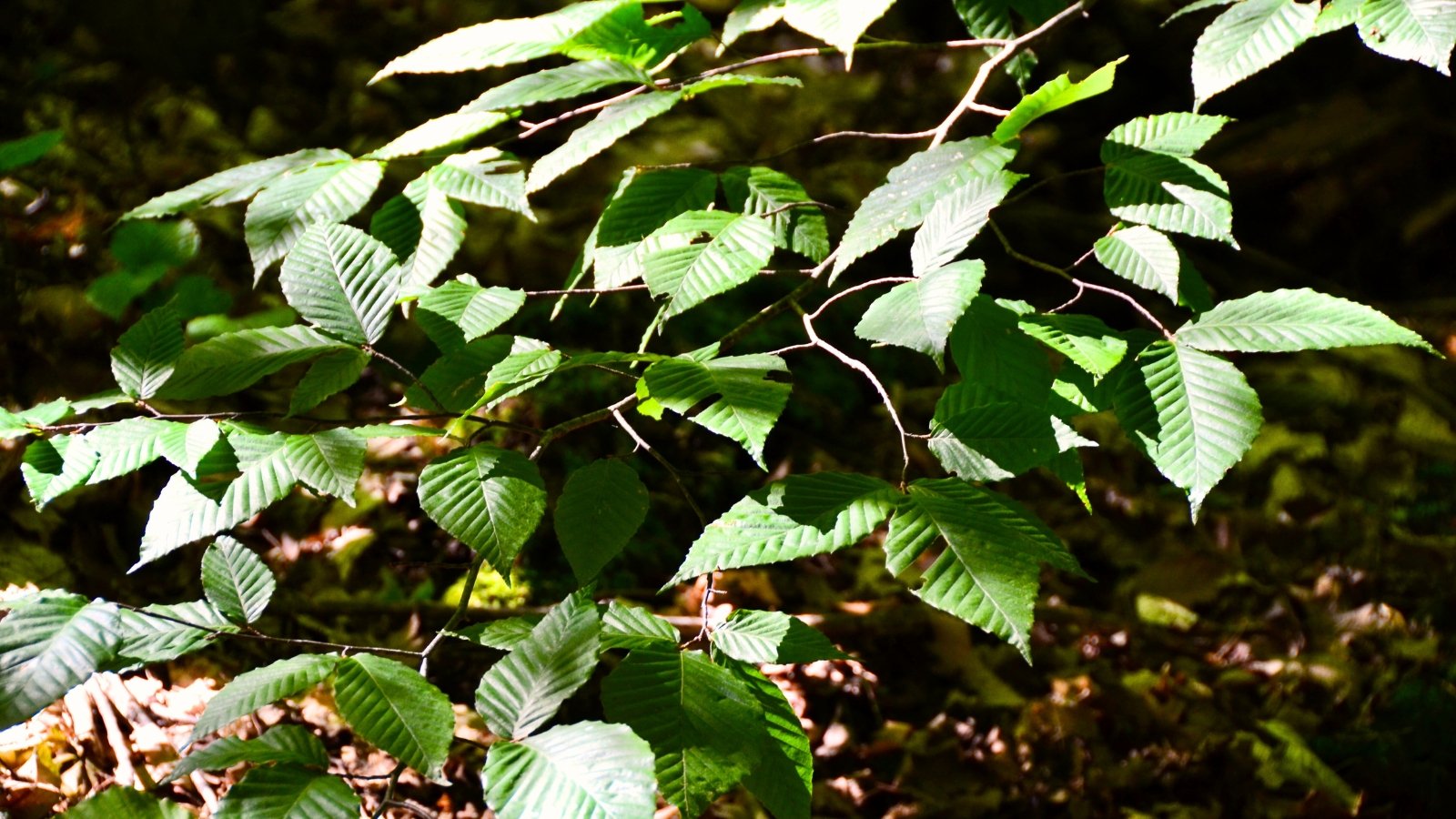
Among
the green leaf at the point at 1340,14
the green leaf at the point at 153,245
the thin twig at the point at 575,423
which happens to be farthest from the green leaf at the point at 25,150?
the green leaf at the point at 1340,14

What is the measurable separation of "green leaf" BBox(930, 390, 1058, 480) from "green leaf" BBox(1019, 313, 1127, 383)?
6 cm

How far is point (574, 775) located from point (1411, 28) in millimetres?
1060

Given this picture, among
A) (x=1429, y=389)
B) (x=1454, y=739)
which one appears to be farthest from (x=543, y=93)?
(x=1429, y=389)

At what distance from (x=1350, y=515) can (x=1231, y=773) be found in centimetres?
124

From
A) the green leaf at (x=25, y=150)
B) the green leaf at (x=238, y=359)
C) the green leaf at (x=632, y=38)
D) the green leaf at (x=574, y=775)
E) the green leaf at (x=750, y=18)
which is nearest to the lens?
the green leaf at (x=574, y=775)

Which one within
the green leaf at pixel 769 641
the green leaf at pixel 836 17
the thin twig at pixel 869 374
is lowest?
the green leaf at pixel 769 641

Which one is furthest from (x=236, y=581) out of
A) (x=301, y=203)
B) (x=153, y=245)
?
(x=153, y=245)

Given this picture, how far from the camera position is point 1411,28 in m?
0.98

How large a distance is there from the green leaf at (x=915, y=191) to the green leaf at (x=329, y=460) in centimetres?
49

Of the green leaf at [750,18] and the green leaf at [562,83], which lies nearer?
the green leaf at [562,83]

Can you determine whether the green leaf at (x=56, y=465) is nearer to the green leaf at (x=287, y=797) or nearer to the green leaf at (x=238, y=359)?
the green leaf at (x=238, y=359)

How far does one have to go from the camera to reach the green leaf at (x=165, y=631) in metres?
0.84

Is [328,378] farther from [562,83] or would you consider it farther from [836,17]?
[836,17]

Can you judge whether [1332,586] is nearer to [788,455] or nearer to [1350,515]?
[1350,515]
